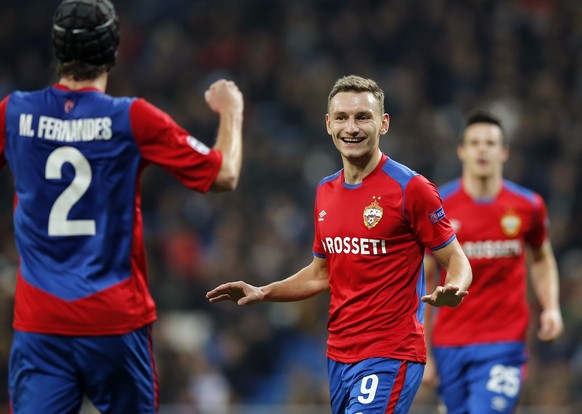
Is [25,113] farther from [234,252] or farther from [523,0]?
[523,0]

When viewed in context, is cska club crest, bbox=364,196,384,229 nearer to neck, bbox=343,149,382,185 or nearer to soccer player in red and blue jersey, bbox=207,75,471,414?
soccer player in red and blue jersey, bbox=207,75,471,414

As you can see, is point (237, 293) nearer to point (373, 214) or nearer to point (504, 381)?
point (373, 214)

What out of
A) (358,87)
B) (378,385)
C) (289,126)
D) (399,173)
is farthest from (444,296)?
(289,126)

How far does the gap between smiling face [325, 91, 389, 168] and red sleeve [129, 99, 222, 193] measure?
637mm

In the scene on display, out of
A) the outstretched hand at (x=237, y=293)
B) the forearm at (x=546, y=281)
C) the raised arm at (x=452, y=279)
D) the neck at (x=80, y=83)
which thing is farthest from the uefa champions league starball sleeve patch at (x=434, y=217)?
the forearm at (x=546, y=281)

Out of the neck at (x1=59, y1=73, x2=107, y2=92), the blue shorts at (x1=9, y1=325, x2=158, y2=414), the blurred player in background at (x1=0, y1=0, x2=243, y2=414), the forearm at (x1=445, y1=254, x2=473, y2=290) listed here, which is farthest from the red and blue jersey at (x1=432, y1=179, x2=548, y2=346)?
the neck at (x1=59, y1=73, x2=107, y2=92)

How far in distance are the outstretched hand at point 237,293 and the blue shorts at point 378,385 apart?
57 cm

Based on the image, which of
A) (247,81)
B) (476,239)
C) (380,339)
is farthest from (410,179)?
(247,81)

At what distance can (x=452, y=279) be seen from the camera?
4988mm

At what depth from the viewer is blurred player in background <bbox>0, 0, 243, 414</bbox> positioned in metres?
4.99

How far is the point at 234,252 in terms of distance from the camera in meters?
13.9

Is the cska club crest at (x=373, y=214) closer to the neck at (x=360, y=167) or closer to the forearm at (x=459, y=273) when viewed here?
the neck at (x=360, y=167)

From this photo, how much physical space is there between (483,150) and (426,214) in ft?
8.79

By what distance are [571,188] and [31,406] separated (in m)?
10.2
